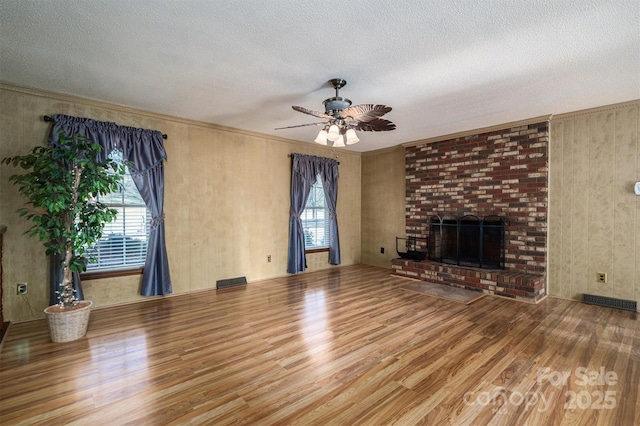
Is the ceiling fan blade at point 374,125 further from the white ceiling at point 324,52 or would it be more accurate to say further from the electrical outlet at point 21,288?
the electrical outlet at point 21,288

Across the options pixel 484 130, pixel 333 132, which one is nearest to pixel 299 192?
pixel 333 132

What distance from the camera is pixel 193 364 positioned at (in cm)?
249

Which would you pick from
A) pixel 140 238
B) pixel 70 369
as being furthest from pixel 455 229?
pixel 70 369

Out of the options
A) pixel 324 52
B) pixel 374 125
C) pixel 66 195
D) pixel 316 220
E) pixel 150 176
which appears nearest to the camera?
pixel 324 52

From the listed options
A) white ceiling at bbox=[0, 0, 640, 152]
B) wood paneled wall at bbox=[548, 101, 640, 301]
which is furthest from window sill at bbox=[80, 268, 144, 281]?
wood paneled wall at bbox=[548, 101, 640, 301]

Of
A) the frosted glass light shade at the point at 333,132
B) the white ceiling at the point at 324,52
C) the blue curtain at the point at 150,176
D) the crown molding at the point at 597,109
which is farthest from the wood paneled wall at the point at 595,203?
the blue curtain at the point at 150,176

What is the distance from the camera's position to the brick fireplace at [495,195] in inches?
176

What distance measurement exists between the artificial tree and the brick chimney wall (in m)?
5.01

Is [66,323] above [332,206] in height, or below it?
below

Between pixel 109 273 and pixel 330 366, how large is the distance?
3.21 m

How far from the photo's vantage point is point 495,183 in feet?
16.3

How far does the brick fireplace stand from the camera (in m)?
4.47

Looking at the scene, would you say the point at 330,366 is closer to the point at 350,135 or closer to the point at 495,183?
the point at 350,135

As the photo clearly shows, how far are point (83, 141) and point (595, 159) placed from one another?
6.25m
